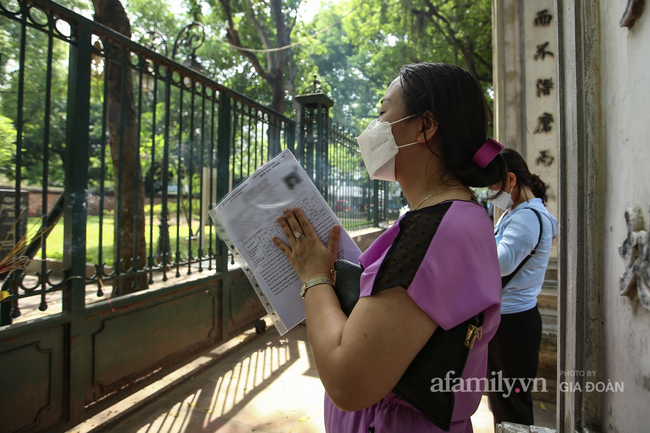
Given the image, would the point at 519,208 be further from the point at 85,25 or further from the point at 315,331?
the point at 85,25

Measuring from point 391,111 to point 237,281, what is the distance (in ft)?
12.2

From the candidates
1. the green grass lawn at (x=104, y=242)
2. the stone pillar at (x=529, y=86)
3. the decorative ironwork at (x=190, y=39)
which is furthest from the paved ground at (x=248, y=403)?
the green grass lawn at (x=104, y=242)

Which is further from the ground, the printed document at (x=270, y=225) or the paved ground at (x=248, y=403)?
the printed document at (x=270, y=225)

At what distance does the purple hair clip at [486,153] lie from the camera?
1058mm

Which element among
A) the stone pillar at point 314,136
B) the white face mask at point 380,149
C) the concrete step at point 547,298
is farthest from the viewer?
the stone pillar at point 314,136

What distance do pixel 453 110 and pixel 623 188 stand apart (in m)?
0.46

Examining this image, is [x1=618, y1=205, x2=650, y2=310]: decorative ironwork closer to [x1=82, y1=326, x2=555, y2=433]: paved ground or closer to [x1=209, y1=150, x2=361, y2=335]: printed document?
[x1=209, y1=150, x2=361, y2=335]: printed document

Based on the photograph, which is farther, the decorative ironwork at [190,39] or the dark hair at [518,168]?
the decorative ironwork at [190,39]

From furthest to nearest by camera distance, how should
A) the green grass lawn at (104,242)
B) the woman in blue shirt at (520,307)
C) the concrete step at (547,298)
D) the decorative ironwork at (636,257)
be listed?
the green grass lawn at (104,242), the concrete step at (547,298), the woman in blue shirt at (520,307), the decorative ironwork at (636,257)

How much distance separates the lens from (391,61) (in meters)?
13.2

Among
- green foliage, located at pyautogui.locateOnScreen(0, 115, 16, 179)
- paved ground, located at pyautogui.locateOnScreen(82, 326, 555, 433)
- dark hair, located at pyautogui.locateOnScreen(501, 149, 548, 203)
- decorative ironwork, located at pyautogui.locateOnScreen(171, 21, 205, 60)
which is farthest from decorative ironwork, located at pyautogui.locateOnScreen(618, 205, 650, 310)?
decorative ironwork, located at pyautogui.locateOnScreen(171, 21, 205, 60)

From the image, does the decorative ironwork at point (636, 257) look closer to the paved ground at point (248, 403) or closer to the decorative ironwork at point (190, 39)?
the paved ground at point (248, 403)

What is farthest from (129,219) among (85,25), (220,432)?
(220,432)

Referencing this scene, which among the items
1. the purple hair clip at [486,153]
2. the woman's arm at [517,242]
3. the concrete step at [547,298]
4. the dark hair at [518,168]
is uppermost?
the dark hair at [518,168]
